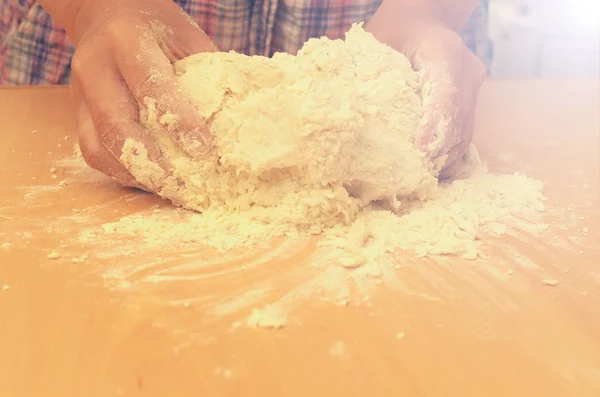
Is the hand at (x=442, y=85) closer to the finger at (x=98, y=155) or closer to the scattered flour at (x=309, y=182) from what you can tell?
the scattered flour at (x=309, y=182)

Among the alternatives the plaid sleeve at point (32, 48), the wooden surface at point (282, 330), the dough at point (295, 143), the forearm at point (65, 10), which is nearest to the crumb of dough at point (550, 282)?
the wooden surface at point (282, 330)

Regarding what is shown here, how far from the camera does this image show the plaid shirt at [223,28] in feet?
5.41

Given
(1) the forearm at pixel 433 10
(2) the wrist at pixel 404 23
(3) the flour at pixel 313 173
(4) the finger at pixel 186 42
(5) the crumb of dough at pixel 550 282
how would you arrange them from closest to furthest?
(5) the crumb of dough at pixel 550 282, (3) the flour at pixel 313 173, (4) the finger at pixel 186 42, (2) the wrist at pixel 404 23, (1) the forearm at pixel 433 10

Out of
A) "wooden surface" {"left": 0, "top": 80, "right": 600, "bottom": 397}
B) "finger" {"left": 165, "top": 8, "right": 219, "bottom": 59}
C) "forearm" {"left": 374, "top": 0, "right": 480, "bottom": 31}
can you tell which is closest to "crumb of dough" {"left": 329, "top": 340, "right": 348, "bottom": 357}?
"wooden surface" {"left": 0, "top": 80, "right": 600, "bottom": 397}

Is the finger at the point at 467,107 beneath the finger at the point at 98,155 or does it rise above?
above

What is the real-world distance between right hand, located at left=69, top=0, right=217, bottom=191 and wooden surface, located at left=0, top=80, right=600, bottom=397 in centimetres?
11

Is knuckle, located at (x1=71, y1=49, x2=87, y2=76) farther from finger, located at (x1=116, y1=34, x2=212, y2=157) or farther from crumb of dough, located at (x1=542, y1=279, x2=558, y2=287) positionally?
crumb of dough, located at (x1=542, y1=279, x2=558, y2=287)

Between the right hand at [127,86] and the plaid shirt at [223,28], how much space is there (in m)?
0.52

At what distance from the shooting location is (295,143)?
0.94 metres

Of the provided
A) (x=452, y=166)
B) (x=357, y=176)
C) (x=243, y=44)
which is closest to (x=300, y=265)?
(x=357, y=176)

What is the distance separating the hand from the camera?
3.54 feet

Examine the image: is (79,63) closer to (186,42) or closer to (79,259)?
(186,42)

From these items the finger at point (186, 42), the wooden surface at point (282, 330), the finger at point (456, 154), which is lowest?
the wooden surface at point (282, 330)

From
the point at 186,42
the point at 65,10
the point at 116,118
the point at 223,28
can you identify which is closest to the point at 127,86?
the point at 116,118
